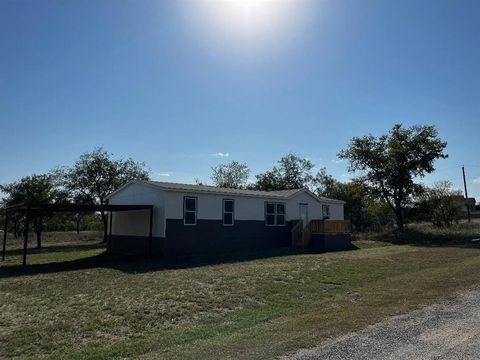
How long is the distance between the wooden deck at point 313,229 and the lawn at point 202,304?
8097 millimetres

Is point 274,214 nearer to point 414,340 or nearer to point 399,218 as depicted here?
point 399,218

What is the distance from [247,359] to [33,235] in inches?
1470

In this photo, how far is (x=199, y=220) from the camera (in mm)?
19469

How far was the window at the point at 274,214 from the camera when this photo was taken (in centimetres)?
2312

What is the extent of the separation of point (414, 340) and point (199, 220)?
46.8ft

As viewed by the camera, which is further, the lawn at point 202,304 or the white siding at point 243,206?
the white siding at point 243,206

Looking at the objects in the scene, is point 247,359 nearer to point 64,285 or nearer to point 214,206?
point 64,285

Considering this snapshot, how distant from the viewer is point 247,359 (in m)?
5.18

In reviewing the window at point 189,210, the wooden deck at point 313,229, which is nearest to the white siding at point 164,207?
the window at point 189,210

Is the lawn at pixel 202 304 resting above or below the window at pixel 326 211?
below

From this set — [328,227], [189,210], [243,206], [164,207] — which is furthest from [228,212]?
[328,227]

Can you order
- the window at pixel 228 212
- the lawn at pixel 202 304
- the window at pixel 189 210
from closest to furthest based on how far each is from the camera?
the lawn at pixel 202 304
the window at pixel 189 210
the window at pixel 228 212

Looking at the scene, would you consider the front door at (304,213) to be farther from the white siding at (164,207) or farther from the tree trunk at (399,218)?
the tree trunk at (399,218)

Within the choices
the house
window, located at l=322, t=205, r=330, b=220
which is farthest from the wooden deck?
window, located at l=322, t=205, r=330, b=220
